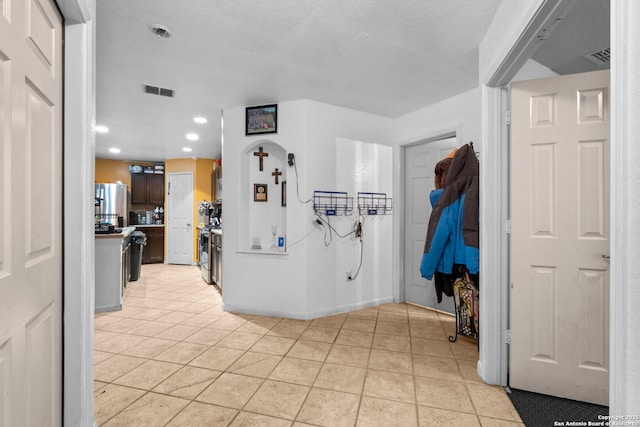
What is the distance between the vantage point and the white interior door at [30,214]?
0.86 m

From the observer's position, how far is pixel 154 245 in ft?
23.1

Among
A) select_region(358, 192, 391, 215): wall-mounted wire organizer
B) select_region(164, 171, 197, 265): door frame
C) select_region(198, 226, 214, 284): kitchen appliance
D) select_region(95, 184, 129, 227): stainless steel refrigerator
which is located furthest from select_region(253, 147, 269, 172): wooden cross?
select_region(95, 184, 129, 227): stainless steel refrigerator

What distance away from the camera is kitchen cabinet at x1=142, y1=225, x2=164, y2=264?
6945 mm

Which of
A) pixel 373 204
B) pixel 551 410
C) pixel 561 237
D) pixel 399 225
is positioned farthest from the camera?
pixel 399 225

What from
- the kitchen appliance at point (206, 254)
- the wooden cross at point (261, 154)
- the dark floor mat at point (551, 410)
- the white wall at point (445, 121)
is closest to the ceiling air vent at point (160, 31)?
the wooden cross at point (261, 154)

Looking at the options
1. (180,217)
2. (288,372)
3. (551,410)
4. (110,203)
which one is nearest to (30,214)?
(288,372)

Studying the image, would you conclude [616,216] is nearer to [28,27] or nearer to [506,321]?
[506,321]

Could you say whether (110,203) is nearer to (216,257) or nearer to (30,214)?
(216,257)

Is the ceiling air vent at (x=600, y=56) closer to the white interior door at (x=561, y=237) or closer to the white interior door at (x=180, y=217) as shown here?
the white interior door at (x=561, y=237)

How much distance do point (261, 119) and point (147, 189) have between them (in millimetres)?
4991

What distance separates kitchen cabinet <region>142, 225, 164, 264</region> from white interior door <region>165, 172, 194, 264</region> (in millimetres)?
203

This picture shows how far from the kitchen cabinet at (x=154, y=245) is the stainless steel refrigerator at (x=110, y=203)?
2.15 feet

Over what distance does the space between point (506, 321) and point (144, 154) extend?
6.85 metres

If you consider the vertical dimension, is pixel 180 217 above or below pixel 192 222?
above
